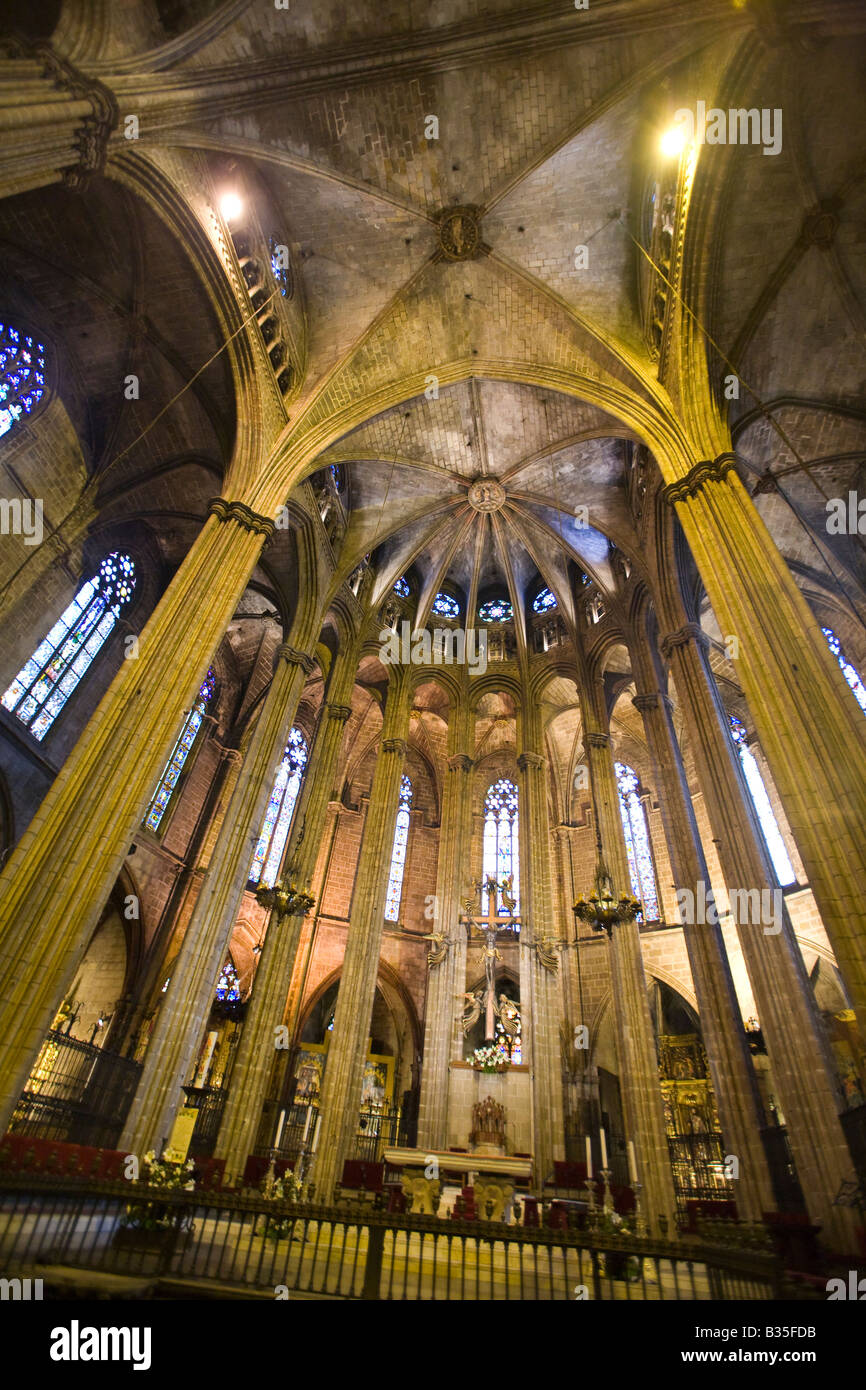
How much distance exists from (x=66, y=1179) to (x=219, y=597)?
24.3 feet

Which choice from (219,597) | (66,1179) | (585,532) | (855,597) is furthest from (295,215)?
(66,1179)

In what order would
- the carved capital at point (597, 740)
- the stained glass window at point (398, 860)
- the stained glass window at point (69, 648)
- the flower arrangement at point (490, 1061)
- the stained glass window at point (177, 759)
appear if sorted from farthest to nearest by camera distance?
the stained glass window at point (398, 860) → the stained glass window at point (177, 759) → the carved capital at point (597, 740) → the stained glass window at point (69, 648) → the flower arrangement at point (490, 1061)

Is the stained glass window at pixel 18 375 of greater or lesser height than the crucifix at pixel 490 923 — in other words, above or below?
above

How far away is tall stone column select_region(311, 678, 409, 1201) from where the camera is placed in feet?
37.3

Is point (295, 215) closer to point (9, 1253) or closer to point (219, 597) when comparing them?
point (219, 597)

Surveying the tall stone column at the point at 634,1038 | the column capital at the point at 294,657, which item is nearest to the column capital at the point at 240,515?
the column capital at the point at 294,657

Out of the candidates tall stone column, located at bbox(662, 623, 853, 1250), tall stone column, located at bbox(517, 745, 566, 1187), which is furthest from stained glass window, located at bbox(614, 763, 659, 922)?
tall stone column, located at bbox(662, 623, 853, 1250)

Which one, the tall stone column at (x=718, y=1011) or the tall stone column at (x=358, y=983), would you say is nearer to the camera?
the tall stone column at (x=718, y=1011)

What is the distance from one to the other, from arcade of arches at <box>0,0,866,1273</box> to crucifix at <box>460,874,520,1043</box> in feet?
0.62

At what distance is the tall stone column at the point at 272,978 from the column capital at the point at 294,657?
162 cm

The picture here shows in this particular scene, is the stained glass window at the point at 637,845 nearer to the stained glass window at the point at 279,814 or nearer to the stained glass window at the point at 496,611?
the stained glass window at the point at 496,611

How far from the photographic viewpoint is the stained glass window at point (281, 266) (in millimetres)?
13188
